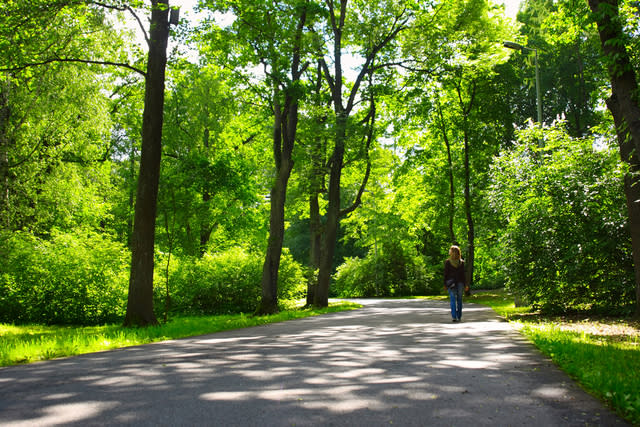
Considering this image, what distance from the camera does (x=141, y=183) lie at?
1248cm

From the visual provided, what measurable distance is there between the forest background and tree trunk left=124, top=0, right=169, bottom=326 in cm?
5

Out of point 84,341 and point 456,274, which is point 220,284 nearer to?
point 456,274

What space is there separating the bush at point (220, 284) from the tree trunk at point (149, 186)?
716 cm

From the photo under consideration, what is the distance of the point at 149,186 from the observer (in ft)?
40.9

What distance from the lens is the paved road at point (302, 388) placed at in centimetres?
391

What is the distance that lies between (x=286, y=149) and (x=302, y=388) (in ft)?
46.4

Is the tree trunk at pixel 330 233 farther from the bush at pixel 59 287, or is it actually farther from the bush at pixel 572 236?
the bush at pixel 572 236

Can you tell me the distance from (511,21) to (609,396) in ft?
89.2

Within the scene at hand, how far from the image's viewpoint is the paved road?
12.8 feet

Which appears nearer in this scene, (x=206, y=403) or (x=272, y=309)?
(x=206, y=403)

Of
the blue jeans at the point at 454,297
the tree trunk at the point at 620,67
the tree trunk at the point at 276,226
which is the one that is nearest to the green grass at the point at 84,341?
the tree trunk at the point at 276,226

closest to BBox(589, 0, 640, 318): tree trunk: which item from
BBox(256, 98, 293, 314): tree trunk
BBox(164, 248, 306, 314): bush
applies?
BBox(256, 98, 293, 314): tree trunk

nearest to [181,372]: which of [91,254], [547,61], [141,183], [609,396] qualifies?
[609,396]

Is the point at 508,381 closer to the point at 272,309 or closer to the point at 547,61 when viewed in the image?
the point at 272,309
